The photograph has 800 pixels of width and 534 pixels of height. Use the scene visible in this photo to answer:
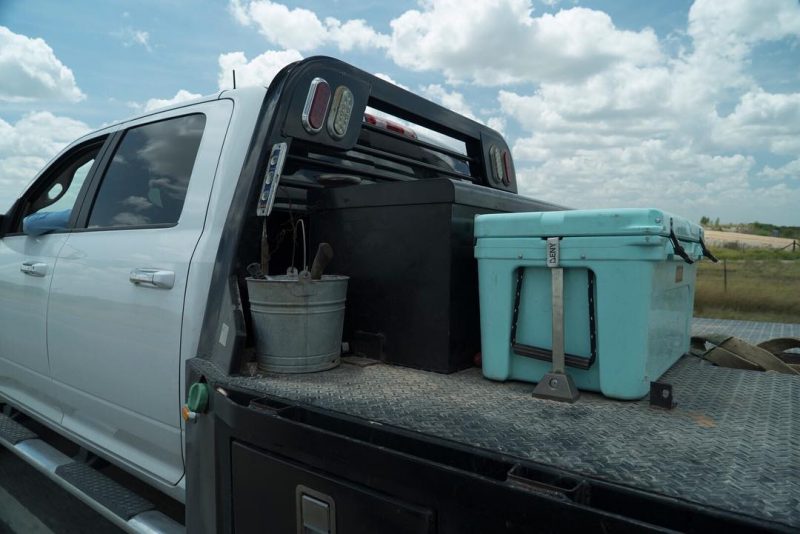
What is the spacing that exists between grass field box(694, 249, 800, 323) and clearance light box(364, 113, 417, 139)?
6771 millimetres

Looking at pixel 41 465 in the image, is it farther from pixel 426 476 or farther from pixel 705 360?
pixel 705 360

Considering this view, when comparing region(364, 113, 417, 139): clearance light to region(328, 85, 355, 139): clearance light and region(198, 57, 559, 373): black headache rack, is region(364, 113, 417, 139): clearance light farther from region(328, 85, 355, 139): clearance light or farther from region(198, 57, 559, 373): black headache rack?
region(328, 85, 355, 139): clearance light

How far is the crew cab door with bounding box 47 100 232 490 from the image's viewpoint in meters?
2.11

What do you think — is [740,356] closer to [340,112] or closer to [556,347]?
[556,347]

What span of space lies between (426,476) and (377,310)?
975 millimetres

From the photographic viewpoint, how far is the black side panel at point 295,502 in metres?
1.20

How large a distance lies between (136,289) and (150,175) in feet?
2.07

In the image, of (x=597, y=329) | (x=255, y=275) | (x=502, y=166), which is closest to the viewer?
(x=597, y=329)

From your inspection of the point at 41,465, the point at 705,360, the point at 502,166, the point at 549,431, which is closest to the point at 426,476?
the point at 549,431

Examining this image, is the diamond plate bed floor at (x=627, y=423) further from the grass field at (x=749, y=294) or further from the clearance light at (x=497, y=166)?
the grass field at (x=749, y=294)

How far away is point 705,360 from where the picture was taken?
234cm

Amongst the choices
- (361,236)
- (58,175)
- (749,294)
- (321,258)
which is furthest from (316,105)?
(749,294)

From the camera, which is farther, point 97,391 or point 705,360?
point 97,391

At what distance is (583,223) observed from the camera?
1606 mm
